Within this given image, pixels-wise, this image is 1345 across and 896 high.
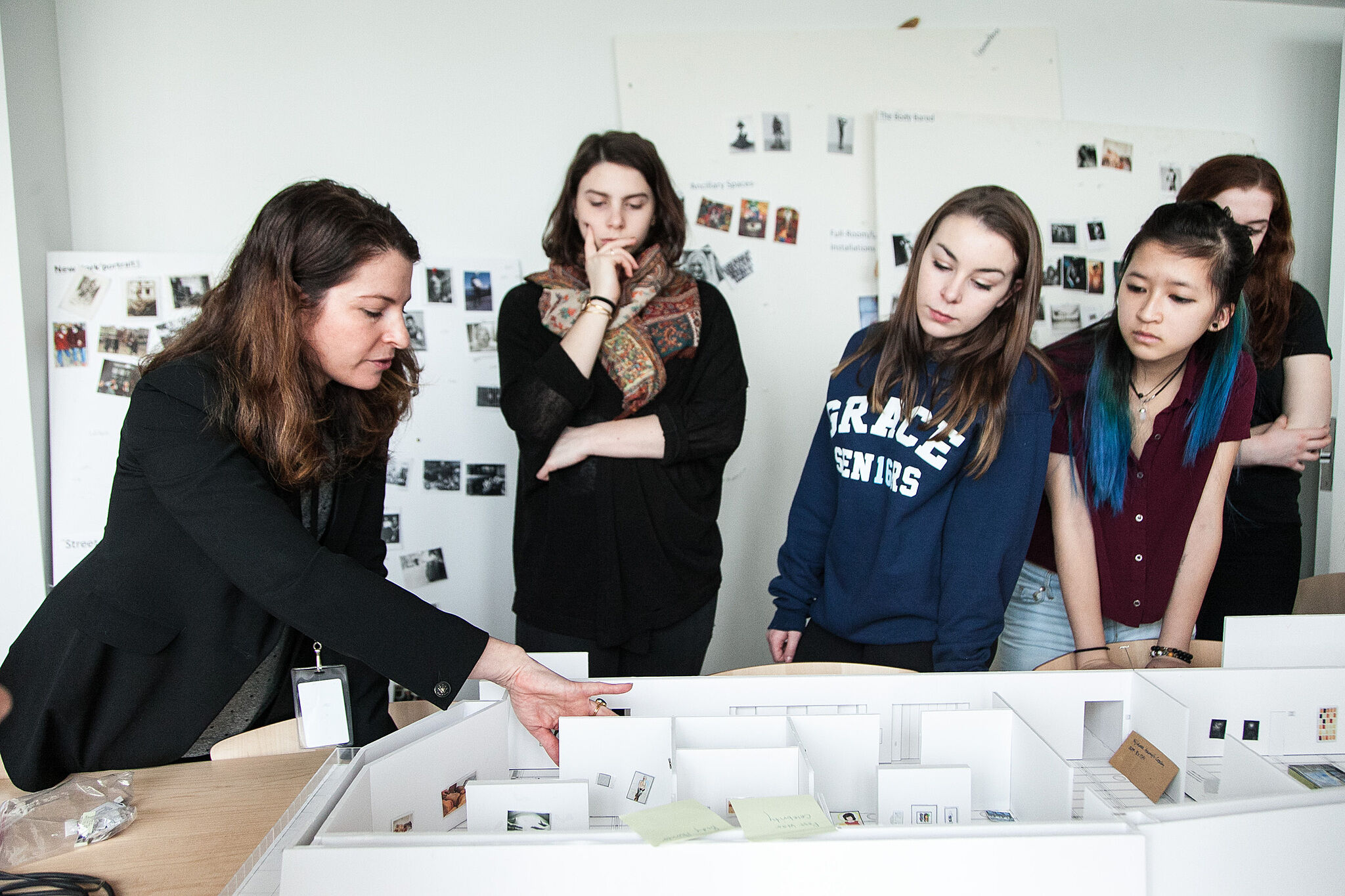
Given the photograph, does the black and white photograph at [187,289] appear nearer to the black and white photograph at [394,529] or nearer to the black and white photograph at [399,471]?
the black and white photograph at [399,471]

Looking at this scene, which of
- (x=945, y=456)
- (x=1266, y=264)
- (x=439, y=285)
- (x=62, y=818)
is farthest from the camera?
(x=439, y=285)

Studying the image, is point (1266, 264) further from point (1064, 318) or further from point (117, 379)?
point (117, 379)

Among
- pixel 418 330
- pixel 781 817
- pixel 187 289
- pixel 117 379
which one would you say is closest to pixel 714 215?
pixel 418 330

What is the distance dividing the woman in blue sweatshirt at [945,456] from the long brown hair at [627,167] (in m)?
0.55

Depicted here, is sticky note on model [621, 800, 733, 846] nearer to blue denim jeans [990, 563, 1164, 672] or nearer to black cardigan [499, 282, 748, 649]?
black cardigan [499, 282, 748, 649]

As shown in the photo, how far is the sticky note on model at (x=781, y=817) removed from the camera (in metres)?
0.89

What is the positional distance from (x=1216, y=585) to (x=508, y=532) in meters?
1.96

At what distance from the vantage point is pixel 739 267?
2812 millimetres

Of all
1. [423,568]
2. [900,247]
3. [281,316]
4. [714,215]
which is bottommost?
[423,568]

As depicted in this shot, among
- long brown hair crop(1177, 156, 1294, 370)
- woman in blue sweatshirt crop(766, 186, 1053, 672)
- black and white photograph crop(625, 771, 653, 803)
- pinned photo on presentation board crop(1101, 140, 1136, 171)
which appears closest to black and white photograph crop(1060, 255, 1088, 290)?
pinned photo on presentation board crop(1101, 140, 1136, 171)

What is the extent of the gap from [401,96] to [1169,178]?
2.54 m

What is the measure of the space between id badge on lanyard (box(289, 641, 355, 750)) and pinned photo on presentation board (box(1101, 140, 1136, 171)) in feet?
9.36

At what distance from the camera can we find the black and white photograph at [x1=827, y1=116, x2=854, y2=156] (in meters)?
2.80

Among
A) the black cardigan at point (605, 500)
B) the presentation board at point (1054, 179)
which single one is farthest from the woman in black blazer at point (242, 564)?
the presentation board at point (1054, 179)
